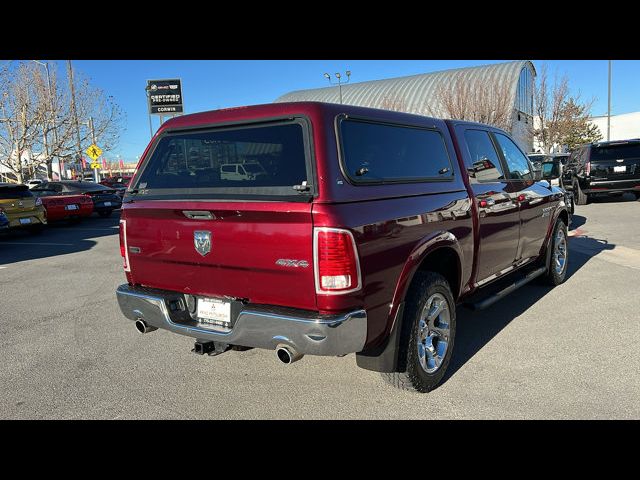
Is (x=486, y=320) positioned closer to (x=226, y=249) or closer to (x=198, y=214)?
(x=226, y=249)

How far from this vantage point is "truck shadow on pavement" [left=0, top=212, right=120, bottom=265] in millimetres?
10016

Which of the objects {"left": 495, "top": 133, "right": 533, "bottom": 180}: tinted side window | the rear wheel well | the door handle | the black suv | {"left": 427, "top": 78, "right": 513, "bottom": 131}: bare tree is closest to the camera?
the door handle

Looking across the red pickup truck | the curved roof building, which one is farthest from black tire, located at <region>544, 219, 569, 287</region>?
the curved roof building

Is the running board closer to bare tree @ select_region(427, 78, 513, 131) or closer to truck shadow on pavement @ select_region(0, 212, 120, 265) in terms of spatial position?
truck shadow on pavement @ select_region(0, 212, 120, 265)

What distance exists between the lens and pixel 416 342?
318 cm

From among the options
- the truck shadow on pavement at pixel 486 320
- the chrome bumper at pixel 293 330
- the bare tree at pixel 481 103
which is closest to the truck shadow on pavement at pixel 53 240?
the truck shadow on pavement at pixel 486 320

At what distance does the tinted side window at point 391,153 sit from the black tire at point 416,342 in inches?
29.6

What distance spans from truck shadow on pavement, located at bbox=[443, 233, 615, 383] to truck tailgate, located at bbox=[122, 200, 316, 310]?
5.33 feet

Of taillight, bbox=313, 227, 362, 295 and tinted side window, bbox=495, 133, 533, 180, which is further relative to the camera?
tinted side window, bbox=495, 133, 533, 180

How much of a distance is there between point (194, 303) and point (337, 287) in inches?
45.0

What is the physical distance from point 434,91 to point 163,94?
2539 cm
